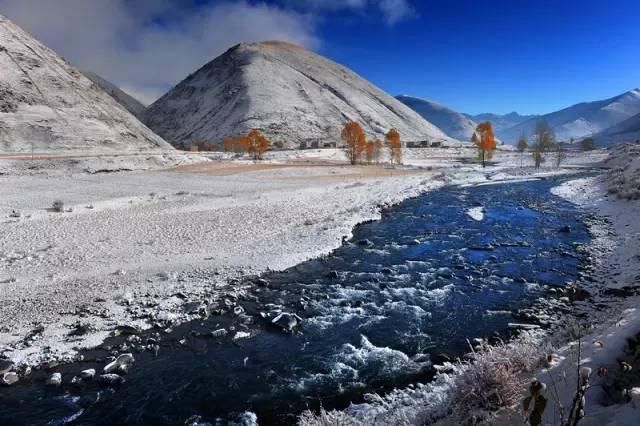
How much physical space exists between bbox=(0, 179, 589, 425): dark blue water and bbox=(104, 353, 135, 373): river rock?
21 cm

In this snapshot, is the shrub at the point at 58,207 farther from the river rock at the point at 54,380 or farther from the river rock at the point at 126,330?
the river rock at the point at 54,380

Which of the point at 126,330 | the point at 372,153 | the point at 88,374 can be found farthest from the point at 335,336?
the point at 372,153

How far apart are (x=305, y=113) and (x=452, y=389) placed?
643 feet

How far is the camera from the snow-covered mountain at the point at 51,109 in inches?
4250

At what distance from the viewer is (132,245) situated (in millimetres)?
18703

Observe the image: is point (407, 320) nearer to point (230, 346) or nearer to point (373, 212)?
point (230, 346)

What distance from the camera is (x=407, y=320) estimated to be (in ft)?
39.9

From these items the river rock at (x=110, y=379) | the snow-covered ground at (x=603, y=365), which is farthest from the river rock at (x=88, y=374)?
the snow-covered ground at (x=603, y=365)

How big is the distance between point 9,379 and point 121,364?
233 cm

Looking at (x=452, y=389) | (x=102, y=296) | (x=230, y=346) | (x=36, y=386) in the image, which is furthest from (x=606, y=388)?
(x=102, y=296)

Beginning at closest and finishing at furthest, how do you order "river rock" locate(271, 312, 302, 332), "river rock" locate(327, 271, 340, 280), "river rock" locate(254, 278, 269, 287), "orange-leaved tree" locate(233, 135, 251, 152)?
"river rock" locate(271, 312, 302, 332) < "river rock" locate(254, 278, 269, 287) < "river rock" locate(327, 271, 340, 280) < "orange-leaved tree" locate(233, 135, 251, 152)

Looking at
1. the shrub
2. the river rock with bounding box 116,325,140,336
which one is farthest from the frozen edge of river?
the shrub

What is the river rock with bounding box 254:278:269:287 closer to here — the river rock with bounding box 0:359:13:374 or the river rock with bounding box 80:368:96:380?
the river rock with bounding box 80:368:96:380

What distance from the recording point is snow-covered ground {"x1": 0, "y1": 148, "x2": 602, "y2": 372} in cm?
1206
